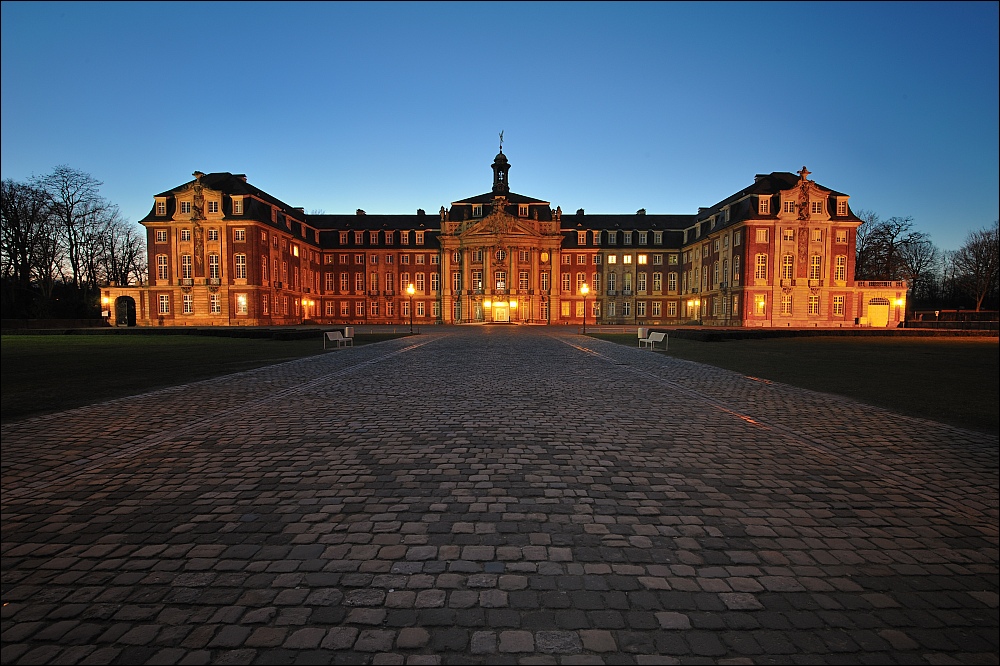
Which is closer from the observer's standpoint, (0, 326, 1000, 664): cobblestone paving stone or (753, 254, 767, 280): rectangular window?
(0, 326, 1000, 664): cobblestone paving stone

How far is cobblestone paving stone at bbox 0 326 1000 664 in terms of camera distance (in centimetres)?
238

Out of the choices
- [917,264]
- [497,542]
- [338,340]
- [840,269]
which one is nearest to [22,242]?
[338,340]

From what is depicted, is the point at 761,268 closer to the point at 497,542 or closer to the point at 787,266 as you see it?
the point at 787,266

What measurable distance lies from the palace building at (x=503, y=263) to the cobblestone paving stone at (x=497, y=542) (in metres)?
45.9

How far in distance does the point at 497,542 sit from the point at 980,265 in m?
70.5

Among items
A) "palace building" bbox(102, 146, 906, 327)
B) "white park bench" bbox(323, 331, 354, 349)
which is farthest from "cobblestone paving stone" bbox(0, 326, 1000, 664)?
"palace building" bbox(102, 146, 906, 327)

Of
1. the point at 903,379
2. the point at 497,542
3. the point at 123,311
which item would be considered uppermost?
the point at 123,311

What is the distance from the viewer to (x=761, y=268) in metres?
51.3

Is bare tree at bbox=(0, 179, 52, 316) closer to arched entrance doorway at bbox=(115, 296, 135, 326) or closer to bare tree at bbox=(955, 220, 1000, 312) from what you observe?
arched entrance doorway at bbox=(115, 296, 135, 326)

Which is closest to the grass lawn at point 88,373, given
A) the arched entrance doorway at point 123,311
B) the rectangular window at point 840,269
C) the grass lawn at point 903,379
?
the grass lawn at point 903,379

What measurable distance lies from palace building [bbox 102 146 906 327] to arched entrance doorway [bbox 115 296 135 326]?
120mm

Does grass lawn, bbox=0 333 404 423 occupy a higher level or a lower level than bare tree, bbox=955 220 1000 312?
lower

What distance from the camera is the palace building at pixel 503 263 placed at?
169 feet

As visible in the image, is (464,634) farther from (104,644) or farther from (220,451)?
(220,451)
